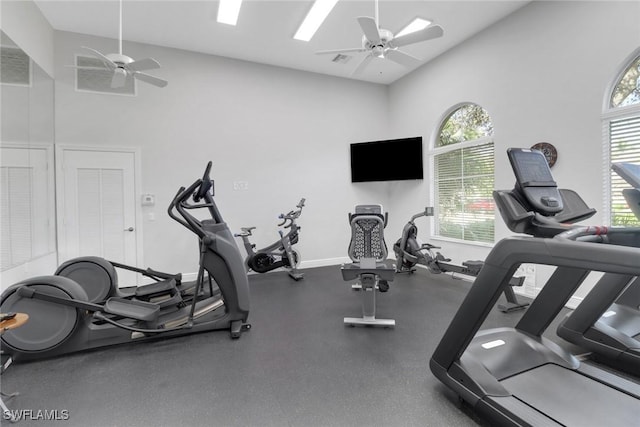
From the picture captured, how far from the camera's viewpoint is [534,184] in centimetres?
171

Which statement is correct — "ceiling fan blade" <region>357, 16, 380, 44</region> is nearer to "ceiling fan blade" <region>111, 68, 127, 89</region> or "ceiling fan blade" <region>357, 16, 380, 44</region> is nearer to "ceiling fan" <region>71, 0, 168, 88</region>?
"ceiling fan" <region>71, 0, 168, 88</region>

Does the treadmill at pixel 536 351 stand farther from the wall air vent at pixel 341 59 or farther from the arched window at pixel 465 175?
the wall air vent at pixel 341 59

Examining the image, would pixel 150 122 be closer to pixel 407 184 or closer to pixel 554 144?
pixel 407 184

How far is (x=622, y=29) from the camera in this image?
3.15 m

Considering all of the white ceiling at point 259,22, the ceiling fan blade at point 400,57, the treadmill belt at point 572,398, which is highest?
the white ceiling at point 259,22

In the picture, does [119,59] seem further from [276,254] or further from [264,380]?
[264,380]

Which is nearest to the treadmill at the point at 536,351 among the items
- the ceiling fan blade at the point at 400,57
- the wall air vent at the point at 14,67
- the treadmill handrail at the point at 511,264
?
the treadmill handrail at the point at 511,264

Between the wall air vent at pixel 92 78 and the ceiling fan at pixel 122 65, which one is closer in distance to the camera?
the ceiling fan at pixel 122 65

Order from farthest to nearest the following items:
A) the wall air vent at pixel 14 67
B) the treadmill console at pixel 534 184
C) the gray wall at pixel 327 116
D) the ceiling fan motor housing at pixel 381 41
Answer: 1. the gray wall at pixel 327 116
2. the ceiling fan motor housing at pixel 381 41
3. the wall air vent at pixel 14 67
4. the treadmill console at pixel 534 184

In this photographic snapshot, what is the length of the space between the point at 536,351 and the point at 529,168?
1.42 m

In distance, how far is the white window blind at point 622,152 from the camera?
3.18 m

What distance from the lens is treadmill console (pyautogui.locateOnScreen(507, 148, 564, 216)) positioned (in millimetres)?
1672

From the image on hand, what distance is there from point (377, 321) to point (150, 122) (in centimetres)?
487

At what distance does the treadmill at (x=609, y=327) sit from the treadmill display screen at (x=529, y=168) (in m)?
1.37
